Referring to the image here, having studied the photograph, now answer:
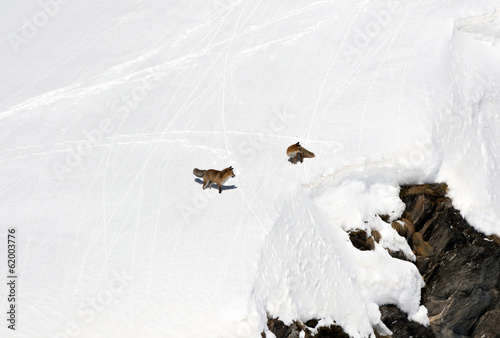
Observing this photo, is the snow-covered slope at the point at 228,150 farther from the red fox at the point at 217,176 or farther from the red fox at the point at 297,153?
the red fox at the point at 217,176

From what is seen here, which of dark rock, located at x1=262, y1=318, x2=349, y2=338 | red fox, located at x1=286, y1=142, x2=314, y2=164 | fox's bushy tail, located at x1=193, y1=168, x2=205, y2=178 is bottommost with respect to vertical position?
dark rock, located at x1=262, y1=318, x2=349, y2=338

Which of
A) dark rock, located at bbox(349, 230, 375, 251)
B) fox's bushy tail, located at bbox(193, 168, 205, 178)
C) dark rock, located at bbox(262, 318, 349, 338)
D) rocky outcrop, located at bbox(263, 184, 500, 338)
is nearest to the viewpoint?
dark rock, located at bbox(262, 318, 349, 338)

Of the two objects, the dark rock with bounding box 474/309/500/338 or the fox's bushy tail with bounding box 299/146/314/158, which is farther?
the dark rock with bounding box 474/309/500/338

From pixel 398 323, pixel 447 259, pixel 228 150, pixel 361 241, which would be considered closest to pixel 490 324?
pixel 447 259

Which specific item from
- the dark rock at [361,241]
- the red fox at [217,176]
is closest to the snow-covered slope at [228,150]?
the dark rock at [361,241]

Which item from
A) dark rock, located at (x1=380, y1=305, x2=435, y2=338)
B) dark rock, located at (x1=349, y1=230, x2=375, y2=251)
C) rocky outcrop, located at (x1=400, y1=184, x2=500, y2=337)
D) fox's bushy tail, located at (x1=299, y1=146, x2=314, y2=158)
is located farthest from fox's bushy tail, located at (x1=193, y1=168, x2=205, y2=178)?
dark rock, located at (x1=380, y1=305, x2=435, y2=338)

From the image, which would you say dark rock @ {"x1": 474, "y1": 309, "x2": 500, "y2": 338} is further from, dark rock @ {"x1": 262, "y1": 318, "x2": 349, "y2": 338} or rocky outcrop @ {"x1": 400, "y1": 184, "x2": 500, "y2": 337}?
dark rock @ {"x1": 262, "y1": 318, "x2": 349, "y2": 338}

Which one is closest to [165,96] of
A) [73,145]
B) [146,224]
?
[73,145]
